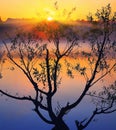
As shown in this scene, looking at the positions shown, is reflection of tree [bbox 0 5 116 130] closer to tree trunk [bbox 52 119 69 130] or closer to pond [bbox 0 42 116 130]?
tree trunk [bbox 52 119 69 130]

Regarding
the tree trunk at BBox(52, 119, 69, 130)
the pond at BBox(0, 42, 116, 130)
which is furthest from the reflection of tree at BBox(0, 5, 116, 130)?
the pond at BBox(0, 42, 116, 130)

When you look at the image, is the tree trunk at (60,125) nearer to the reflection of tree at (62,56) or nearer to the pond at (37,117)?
the reflection of tree at (62,56)

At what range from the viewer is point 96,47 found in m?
18.5

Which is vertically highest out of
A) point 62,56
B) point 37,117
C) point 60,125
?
point 62,56

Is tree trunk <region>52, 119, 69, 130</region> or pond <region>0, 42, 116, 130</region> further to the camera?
pond <region>0, 42, 116, 130</region>

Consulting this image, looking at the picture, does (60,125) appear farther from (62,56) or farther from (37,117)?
(37,117)

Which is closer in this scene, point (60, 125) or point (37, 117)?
point (60, 125)

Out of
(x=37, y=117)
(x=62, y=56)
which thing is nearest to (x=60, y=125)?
(x=62, y=56)

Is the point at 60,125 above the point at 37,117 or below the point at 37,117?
above

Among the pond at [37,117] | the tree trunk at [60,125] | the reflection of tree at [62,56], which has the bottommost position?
the pond at [37,117]

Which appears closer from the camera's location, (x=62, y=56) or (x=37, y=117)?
(x=62, y=56)

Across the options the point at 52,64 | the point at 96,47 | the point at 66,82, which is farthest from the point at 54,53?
the point at 66,82

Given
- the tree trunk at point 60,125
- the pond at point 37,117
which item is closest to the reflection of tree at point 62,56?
the tree trunk at point 60,125

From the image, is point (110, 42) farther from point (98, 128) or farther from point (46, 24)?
point (98, 128)
